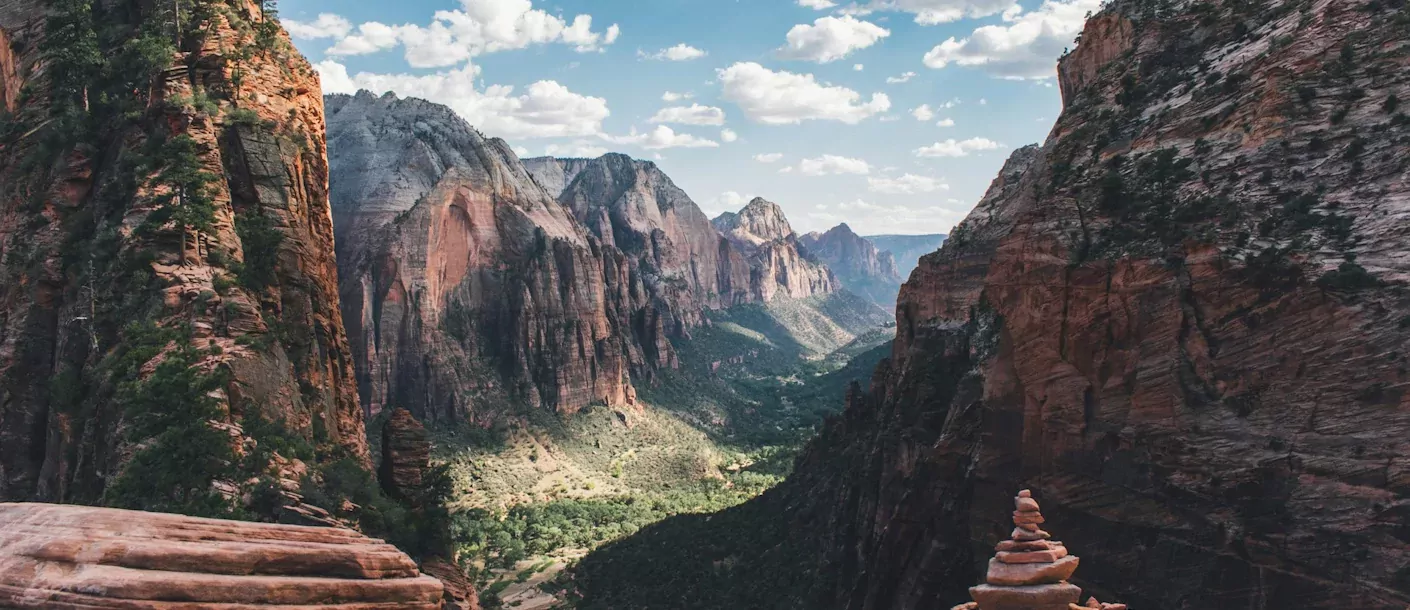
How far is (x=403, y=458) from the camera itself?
40.2 meters

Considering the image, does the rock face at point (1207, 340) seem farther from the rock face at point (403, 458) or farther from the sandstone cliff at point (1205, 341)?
the rock face at point (403, 458)

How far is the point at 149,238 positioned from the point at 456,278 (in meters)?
82.7

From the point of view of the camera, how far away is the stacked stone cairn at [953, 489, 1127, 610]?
536 inches

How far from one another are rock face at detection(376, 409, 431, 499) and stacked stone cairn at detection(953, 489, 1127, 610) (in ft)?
100

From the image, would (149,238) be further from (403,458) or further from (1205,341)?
(1205,341)

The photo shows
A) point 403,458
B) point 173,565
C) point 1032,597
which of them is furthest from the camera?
point 403,458

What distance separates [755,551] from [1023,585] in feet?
169

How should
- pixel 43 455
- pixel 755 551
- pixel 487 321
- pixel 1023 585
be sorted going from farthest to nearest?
pixel 487 321
pixel 755 551
pixel 43 455
pixel 1023 585

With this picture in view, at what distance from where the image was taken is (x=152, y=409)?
1076 inches

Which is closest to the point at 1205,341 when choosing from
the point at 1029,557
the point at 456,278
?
the point at 1029,557

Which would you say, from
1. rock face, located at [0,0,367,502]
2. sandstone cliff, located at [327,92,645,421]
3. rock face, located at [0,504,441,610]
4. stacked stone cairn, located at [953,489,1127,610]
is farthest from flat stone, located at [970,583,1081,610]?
sandstone cliff, located at [327,92,645,421]

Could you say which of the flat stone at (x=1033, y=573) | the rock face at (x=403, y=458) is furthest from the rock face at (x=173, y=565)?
the rock face at (x=403, y=458)

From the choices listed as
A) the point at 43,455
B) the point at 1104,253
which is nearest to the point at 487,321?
the point at 43,455

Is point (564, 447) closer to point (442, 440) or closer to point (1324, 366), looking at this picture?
point (442, 440)
